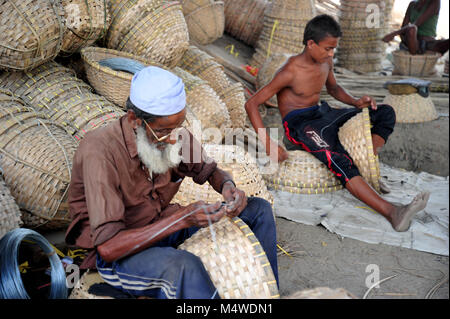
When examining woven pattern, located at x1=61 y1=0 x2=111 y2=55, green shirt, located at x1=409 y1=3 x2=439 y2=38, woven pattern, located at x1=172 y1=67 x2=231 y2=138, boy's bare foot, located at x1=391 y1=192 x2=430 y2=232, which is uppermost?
woven pattern, located at x1=61 y1=0 x2=111 y2=55

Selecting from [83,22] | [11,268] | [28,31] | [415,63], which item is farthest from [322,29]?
[415,63]

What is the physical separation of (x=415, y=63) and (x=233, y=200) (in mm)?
5521

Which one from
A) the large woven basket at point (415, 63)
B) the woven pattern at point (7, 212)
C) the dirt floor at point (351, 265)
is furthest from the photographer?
the large woven basket at point (415, 63)

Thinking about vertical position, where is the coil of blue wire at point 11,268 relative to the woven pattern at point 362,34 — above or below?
below

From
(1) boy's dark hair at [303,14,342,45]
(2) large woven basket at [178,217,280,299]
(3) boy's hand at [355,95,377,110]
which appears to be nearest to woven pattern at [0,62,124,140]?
(2) large woven basket at [178,217,280,299]

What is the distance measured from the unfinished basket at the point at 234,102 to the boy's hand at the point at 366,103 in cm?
129

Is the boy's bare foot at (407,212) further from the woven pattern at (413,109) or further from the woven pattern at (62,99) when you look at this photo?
the woven pattern at (413,109)

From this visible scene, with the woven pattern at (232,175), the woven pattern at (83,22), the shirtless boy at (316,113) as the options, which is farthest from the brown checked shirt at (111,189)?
the shirtless boy at (316,113)

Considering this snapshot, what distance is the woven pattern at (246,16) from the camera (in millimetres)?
6629

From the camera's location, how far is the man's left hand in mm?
2133

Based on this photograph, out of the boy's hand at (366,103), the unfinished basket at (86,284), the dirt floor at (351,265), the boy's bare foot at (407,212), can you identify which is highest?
the boy's hand at (366,103)

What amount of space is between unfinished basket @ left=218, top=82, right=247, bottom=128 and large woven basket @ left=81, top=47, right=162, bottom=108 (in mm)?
1518

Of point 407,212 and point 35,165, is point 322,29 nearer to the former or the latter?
point 407,212

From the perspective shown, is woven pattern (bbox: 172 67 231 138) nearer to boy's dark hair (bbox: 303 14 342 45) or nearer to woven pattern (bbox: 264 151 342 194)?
woven pattern (bbox: 264 151 342 194)
